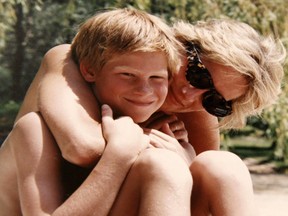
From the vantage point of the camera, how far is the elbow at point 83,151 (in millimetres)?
2105

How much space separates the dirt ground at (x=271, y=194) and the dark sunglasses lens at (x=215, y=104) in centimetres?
239

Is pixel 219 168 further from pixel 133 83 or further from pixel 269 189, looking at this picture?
pixel 269 189

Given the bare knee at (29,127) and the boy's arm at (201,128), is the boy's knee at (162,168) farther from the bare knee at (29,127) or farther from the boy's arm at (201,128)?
the boy's arm at (201,128)

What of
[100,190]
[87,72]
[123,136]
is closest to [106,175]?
[100,190]

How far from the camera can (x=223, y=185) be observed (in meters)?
2.13

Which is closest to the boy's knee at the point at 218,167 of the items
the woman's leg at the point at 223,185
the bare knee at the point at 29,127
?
the woman's leg at the point at 223,185

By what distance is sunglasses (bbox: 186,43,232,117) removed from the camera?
262 cm

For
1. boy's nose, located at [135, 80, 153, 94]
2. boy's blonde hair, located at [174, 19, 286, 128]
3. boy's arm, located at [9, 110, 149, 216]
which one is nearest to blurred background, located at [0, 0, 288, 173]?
boy's blonde hair, located at [174, 19, 286, 128]

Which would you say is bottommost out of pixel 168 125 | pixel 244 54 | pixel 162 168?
pixel 168 125

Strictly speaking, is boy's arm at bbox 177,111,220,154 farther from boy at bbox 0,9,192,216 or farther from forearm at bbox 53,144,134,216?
forearm at bbox 53,144,134,216

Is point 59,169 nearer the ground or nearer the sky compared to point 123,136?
nearer the ground

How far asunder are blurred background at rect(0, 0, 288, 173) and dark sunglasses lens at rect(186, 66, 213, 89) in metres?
2.56

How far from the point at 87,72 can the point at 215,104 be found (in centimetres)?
59

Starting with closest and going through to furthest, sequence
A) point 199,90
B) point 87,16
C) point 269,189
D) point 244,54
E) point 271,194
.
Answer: point 244,54 < point 199,90 < point 87,16 < point 271,194 < point 269,189
